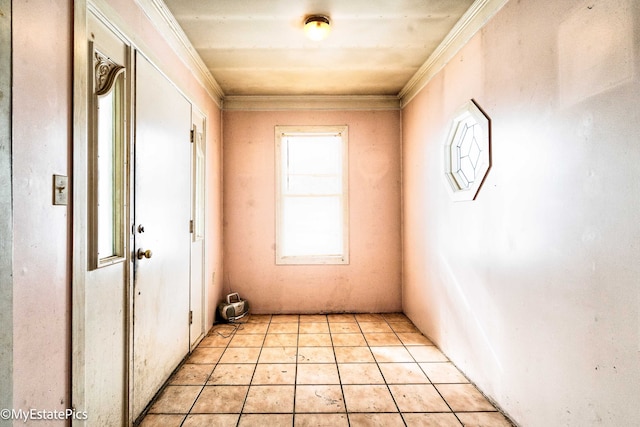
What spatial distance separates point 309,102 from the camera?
415 cm

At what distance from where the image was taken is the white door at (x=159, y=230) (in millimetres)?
2012

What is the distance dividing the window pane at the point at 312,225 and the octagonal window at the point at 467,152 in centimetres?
166

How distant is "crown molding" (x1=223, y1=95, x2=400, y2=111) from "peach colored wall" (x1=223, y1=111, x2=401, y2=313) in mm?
67

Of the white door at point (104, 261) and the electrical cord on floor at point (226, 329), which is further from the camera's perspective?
the electrical cord on floor at point (226, 329)

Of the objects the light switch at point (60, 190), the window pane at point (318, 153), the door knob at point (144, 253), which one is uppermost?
the window pane at point (318, 153)

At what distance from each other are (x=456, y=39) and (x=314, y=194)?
2.30m

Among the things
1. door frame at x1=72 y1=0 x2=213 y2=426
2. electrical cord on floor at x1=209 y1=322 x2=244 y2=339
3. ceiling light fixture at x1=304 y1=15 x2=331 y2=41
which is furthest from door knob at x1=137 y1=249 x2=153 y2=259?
ceiling light fixture at x1=304 y1=15 x2=331 y2=41

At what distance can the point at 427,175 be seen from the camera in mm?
3322

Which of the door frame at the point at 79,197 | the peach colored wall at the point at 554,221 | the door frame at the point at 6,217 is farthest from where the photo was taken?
the door frame at the point at 79,197

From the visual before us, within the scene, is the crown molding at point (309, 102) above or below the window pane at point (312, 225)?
above

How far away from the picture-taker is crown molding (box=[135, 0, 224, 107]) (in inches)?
85.3

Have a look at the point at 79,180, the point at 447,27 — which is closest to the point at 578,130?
the point at 447,27

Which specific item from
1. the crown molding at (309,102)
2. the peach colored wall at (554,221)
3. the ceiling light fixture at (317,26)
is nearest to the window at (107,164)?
the ceiling light fixture at (317,26)

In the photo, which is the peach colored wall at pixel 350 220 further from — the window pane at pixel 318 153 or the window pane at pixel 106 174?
the window pane at pixel 106 174
